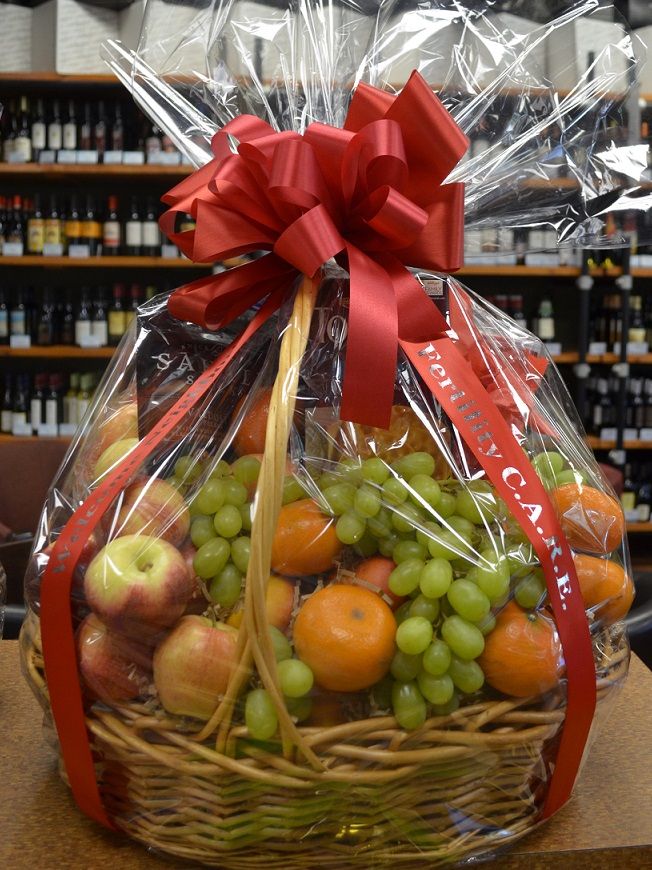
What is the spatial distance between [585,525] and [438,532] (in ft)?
0.46

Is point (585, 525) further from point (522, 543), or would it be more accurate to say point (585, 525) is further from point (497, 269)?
point (497, 269)

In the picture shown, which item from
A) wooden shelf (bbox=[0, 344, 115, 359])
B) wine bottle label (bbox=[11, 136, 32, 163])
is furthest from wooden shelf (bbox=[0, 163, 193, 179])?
wooden shelf (bbox=[0, 344, 115, 359])

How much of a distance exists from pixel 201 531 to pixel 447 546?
0.17m

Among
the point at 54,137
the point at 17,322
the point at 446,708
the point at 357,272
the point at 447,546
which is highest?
the point at 54,137

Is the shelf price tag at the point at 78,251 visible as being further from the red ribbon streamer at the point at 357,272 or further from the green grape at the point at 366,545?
the green grape at the point at 366,545

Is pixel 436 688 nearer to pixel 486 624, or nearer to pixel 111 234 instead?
pixel 486 624

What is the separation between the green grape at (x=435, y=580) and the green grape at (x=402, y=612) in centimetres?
3

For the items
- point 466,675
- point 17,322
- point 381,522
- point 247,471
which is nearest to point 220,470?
point 247,471

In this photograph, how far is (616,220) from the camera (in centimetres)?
86

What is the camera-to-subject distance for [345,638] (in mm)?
537

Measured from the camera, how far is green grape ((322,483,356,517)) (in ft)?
1.98

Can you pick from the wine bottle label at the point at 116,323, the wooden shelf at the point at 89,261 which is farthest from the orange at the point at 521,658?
the wine bottle label at the point at 116,323

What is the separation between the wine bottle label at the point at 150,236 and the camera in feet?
11.9

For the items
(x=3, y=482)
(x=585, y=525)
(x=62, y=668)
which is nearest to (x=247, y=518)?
(x=62, y=668)
